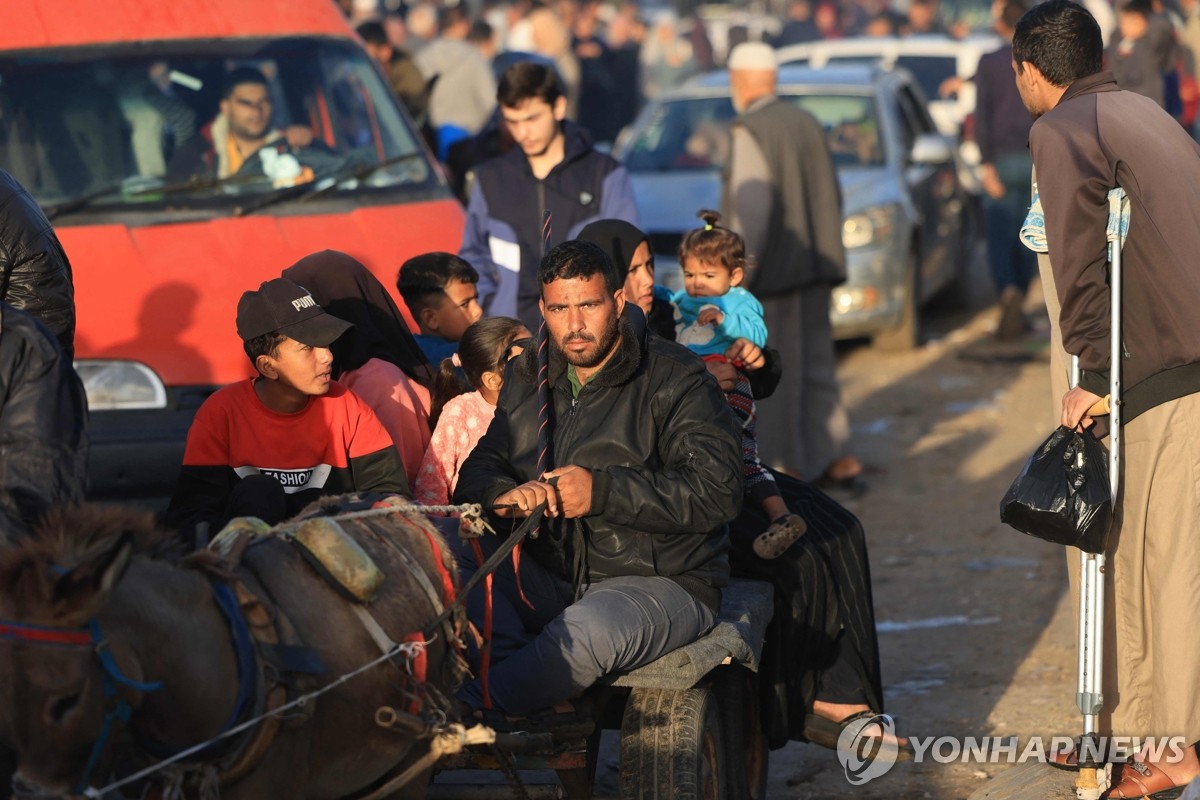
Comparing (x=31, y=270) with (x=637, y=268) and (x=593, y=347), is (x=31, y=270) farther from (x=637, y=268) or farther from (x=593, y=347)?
(x=637, y=268)

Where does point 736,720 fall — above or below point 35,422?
below

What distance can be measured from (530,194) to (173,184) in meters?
1.71

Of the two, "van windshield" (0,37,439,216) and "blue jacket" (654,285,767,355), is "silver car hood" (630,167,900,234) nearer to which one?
"van windshield" (0,37,439,216)

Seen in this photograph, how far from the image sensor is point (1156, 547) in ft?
17.5

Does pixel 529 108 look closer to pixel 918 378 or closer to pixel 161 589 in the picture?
pixel 161 589

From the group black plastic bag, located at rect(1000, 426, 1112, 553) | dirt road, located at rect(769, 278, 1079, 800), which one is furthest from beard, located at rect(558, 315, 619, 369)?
dirt road, located at rect(769, 278, 1079, 800)

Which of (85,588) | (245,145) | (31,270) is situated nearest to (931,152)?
(245,145)

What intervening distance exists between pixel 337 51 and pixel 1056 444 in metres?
4.87

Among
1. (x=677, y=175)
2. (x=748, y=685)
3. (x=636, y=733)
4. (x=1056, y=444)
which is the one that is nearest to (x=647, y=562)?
(x=636, y=733)

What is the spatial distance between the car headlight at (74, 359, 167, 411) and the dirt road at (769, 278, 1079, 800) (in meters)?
2.98

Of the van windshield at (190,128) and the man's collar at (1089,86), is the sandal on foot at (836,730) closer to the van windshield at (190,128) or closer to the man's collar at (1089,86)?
the man's collar at (1089,86)

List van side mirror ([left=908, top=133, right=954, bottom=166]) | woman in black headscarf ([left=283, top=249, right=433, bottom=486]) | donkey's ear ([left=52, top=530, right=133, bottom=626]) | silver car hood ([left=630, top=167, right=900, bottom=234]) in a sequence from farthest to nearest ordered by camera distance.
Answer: van side mirror ([left=908, top=133, right=954, bottom=166]) < silver car hood ([left=630, top=167, right=900, bottom=234]) < woman in black headscarf ([left=283, top=249, right=433, bottom=486]) < donkey's ear ([left=52, top=530, right=133, bottom=626])

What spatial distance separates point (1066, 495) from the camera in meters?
5.15

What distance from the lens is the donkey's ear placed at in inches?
122
